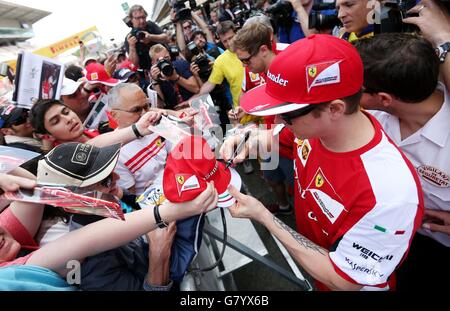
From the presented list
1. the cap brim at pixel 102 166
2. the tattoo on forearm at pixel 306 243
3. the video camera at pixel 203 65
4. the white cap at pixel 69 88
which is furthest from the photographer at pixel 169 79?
the tattoo on forearm at pixel 306 243

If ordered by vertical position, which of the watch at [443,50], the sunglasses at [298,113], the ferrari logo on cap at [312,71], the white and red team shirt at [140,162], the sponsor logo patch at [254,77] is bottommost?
the white and red team shirt at [140,162]

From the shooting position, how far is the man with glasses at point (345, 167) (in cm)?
98

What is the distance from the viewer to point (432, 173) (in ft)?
4.20

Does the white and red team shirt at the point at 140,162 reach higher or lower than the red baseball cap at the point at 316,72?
lower

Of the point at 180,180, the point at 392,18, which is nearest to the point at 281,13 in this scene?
the point at 392,18

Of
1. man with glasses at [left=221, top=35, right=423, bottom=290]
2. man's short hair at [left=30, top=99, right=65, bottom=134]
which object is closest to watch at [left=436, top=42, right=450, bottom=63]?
man with glasses at [left=221, top=35, right=423, bottom=290]

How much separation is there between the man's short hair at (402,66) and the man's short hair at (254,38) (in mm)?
1146

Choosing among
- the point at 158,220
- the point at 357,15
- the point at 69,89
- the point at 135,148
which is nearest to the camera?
the point at 158,220

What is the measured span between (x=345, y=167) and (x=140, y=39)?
4248mm

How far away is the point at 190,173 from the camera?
1202 mm

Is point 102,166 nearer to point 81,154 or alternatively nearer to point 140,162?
point 81,154

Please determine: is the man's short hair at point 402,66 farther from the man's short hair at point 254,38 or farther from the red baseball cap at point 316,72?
the man's short hair at point 254,38

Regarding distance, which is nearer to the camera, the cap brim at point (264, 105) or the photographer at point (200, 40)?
the cap brim at point (264, 105)
